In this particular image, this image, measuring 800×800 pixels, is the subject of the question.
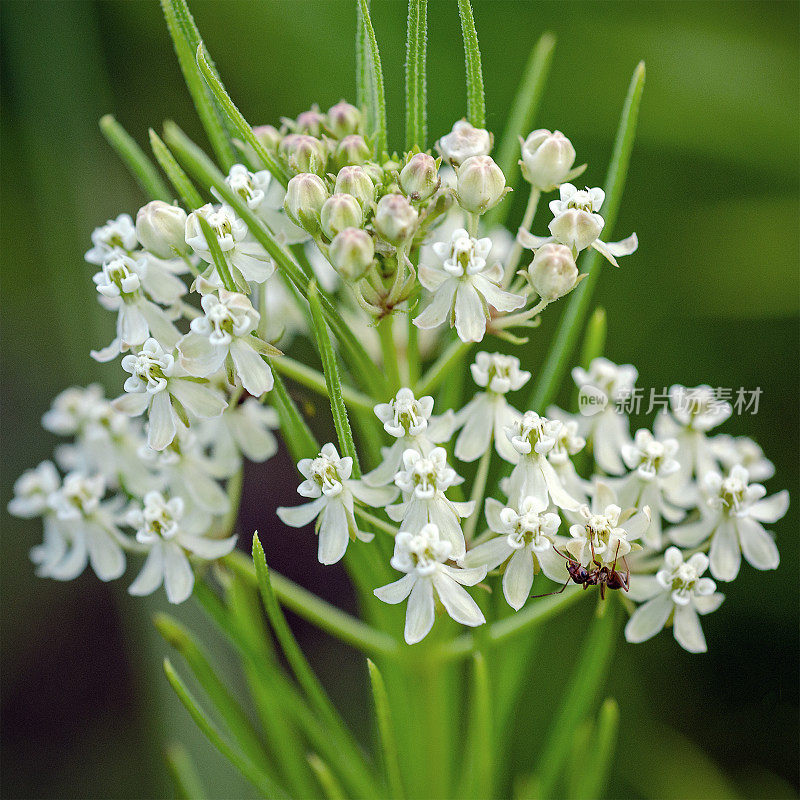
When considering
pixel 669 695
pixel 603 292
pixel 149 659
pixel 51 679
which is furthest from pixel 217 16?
pixel 669 695

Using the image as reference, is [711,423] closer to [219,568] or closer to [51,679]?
[219,568]

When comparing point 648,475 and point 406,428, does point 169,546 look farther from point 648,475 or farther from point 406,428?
point 648,475

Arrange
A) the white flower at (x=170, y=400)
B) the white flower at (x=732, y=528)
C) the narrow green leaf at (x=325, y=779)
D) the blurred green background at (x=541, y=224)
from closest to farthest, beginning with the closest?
the white flower at (x=170, y=400)
the white flower at (x=732, y=528)
the narrow green leaf at (x=325, y=779)
the blurred green background at (x=541, y=224)

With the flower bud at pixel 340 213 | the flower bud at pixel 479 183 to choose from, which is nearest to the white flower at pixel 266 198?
the flower bud at pixel 340 213

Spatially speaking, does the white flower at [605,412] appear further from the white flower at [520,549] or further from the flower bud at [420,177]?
the flower bud at [420,177]

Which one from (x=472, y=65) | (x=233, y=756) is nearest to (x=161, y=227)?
(x=472, y=65)
